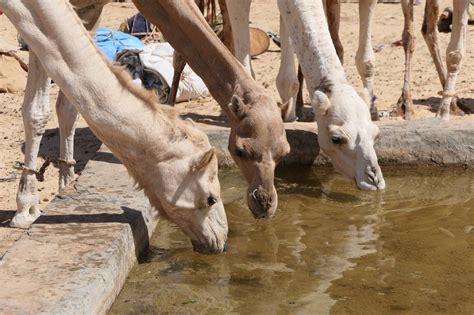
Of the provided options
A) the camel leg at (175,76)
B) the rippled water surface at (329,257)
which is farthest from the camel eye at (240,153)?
the camel leg at (175,76)

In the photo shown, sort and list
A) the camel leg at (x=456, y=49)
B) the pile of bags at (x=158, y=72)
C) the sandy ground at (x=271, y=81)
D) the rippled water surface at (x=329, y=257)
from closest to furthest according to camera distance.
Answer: the rippled water surface at (x=329, y=257) → the sandy ground at (x=271, y=81) → the camel leg at (x=456, y=49) → the pile of bags at (x=158, y=72)

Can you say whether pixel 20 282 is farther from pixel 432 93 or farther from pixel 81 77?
pixel 432 93

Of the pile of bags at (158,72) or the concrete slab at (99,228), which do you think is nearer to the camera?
the concrete slab at (99,228)

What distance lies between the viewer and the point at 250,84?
6109 mm

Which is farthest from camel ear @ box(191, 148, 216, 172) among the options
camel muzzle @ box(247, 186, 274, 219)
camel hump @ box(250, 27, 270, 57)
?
camel hump @ box(250, 27, 270, 57)

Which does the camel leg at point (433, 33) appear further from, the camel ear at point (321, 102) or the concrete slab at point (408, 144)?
the camel ear at point (321, 102)

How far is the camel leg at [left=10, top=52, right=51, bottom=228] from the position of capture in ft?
20.9

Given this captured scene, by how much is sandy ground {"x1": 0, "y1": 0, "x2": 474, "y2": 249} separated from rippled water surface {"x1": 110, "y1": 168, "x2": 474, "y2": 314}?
107 cm

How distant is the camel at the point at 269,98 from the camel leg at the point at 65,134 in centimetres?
80

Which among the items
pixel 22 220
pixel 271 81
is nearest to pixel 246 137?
pixel 22 220

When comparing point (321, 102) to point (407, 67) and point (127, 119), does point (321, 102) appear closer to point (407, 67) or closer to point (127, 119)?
point (127, 119)

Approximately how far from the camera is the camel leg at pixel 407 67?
29.5 ft

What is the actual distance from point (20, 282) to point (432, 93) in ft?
20.7

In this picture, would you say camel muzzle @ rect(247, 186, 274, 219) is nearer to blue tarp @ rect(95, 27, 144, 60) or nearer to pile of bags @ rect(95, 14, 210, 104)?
pile of bags @ rect(95, 14, 210, 104)
